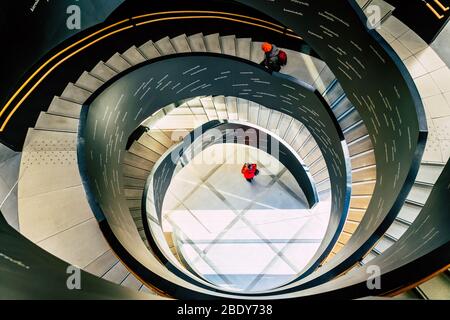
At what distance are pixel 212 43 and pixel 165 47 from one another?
3.62ft

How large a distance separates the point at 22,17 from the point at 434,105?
706 centimetres

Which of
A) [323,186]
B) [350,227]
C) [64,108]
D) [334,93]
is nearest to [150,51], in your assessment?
[64,108]

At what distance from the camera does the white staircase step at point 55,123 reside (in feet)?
19.6

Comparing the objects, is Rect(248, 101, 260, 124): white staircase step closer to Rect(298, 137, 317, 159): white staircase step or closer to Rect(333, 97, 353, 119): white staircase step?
Rect(298, 137, 317, 159): white staircase step

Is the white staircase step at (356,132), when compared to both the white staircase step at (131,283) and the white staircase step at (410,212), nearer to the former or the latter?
the white staircase step at (410,212)

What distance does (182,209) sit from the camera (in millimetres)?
11953

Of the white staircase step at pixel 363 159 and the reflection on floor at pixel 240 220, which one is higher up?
the white staircase step at pixel 363 159

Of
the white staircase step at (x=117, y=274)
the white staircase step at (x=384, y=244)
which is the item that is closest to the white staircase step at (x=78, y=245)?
the white staircase step at (x=117, y=274)

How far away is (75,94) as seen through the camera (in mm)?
6527

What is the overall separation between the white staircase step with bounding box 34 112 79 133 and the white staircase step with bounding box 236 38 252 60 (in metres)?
4.02

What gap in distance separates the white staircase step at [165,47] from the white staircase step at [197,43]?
471mm

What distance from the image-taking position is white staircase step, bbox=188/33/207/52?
788cm
